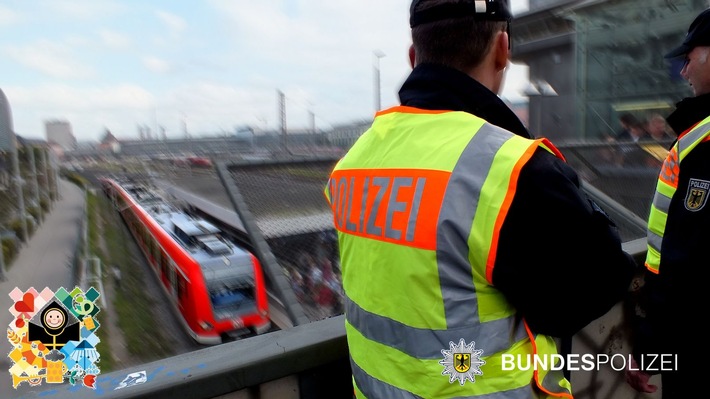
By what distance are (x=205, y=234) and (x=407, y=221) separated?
26.5ft

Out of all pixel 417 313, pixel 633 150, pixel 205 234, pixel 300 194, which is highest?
pixel 417 313

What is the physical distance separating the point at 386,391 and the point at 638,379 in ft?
5.17

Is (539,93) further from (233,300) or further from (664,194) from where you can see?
(664,194)

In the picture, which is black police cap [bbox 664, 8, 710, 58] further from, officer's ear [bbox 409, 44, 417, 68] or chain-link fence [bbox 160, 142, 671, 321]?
chain-link fence [bbox 160, 142, 671, 321]

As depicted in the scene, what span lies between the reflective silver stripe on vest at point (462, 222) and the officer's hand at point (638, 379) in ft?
4.91

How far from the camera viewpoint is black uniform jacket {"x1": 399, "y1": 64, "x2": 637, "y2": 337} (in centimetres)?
90

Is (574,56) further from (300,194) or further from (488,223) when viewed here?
(488,223)

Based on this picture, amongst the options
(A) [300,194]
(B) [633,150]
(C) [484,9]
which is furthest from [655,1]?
(C) [484,9]

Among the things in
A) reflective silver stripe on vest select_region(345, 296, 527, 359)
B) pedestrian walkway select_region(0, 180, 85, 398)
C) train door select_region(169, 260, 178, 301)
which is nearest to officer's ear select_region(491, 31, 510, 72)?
reflective silver stripe on vest select_region(345, 296, 527, 359)

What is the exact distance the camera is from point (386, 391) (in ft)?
3.70

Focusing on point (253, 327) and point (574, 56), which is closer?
point (253, 327)

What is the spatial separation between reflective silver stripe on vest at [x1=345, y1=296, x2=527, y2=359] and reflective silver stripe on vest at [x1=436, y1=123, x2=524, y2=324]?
3cm

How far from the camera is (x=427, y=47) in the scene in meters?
1.15

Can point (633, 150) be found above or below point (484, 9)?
below
